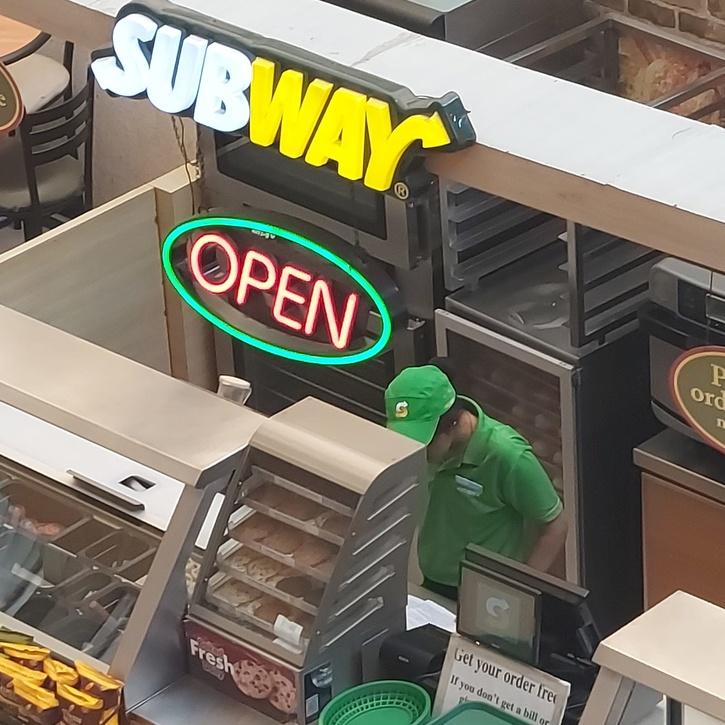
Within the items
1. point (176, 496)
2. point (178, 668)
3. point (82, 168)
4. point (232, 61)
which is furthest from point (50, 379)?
point (82, 168)

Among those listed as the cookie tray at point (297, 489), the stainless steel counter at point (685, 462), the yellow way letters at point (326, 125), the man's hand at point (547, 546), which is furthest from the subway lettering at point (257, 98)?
the stainless steel counter at point (685, 462)

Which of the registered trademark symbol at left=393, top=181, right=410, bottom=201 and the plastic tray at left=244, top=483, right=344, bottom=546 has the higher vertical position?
the registered trademark symbol at left=393, top=181, right=410, bottom=201

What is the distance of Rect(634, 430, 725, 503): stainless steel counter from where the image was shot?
4105mm

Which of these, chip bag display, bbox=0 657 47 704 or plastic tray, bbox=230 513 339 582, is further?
chip bag display, bbox=0 657 47 704

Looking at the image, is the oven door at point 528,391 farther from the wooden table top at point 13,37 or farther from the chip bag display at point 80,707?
the wooden table top at point 13,37

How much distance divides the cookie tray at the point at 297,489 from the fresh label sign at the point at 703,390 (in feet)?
4.61

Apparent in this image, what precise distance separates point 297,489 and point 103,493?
512 mm

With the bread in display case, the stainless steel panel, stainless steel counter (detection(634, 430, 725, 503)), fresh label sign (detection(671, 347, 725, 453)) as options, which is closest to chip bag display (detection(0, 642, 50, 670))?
the bread in display case

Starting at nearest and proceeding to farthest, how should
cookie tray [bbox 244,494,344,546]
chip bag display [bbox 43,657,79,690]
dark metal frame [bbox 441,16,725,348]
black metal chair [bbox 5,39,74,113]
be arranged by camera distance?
1. cookie tray [bbox 244,494,344,546]
2. chip bag display [bbox 43,657,79,690]
3. dark metal frame [bbox 441,16,725,348]
4. black metal chair [bbox 5,39,74,113]

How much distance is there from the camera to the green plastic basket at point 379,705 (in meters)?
2.68

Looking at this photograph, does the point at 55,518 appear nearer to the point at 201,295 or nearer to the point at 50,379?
the point at 50,379

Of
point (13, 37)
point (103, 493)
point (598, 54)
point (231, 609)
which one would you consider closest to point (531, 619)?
point (231, 609)

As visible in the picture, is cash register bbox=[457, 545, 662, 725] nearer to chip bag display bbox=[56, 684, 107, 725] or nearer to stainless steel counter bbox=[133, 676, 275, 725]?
stainless steel counter bbox=[133, 676, 275, 725]

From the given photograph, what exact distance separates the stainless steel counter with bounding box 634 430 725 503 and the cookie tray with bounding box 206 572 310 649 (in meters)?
1.68
